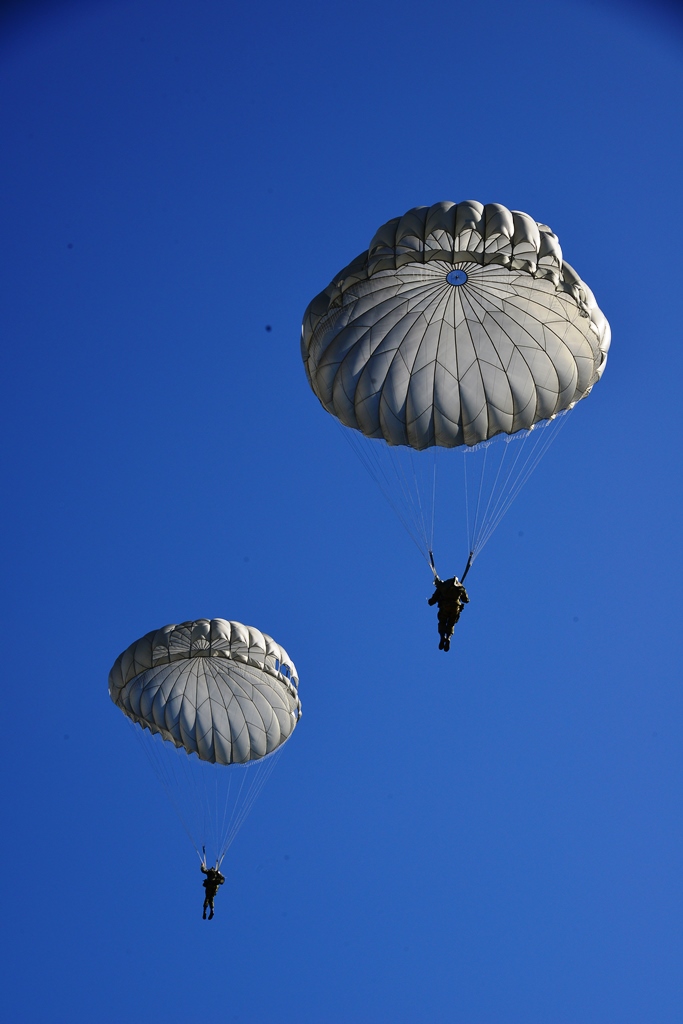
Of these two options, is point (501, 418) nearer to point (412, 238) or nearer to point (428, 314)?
point (428, 314)

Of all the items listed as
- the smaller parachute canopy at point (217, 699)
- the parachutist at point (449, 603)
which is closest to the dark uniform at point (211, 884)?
the smaller parachute canopy at point (217, 699)

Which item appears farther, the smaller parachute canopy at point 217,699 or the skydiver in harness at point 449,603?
the smaller parachute canopy at point 217,699

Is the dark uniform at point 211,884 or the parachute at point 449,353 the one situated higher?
the parachute at point 449,353

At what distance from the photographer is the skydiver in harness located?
72.4 ft

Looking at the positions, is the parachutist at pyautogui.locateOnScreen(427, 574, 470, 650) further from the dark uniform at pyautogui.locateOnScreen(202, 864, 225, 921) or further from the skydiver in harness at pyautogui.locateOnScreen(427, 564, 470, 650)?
the dark uniform at pyautogui.locateOnScreen(202, 864, 225, 921)

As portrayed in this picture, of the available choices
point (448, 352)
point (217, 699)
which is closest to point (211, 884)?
point (217, 699)

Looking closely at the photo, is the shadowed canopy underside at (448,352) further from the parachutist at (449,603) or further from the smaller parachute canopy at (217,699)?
the smaller parachute canopy at (217,699)

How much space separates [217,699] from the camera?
2639 cm

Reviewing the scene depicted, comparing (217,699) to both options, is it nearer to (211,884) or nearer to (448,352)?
(211,884)

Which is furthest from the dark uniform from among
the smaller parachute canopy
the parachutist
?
the parachutist

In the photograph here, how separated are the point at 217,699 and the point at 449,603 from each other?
20.2 feet

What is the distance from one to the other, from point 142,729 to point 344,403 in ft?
24.9

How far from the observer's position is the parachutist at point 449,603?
72.4ft

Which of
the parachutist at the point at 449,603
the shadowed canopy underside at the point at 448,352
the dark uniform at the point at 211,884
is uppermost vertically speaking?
the shadowed canopy underside at the point at 448,352
